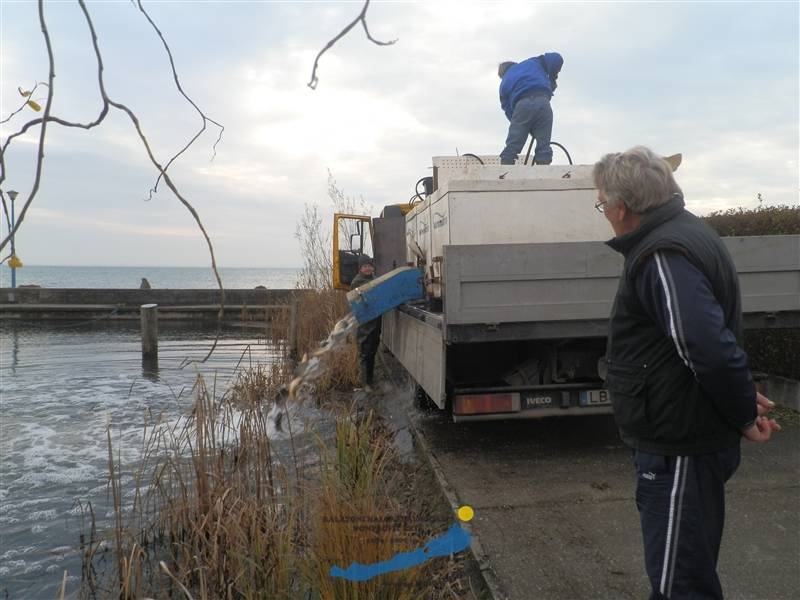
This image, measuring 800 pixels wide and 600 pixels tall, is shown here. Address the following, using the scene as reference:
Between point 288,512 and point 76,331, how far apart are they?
20.0 meters

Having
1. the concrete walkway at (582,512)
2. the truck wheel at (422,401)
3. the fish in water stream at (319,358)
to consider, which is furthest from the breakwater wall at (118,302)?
the concrete walkway at (582,512)

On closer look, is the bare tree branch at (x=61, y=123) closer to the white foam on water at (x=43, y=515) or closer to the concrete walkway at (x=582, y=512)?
the concrete walkway at (x=582, y=512)

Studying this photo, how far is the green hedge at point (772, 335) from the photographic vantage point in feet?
21.0

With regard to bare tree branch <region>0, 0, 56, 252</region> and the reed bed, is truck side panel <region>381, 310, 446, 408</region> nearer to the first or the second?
the reed bed

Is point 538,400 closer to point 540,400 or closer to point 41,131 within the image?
point 540,400

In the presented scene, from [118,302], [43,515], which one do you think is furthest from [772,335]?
[118,302]

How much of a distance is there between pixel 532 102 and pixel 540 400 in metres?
3.44

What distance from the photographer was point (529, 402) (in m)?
5.16

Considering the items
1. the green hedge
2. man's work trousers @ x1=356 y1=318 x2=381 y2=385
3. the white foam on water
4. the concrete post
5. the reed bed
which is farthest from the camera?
the concrete post

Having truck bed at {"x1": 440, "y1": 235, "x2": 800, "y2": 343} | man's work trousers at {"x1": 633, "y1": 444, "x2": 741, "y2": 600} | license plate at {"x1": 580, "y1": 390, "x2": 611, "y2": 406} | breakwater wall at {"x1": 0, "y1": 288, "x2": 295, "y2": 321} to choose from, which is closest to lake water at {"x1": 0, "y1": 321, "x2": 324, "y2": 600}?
man's work trousers at {"x1": 633, "y1": 444, "x2": 741, "y2": 600}

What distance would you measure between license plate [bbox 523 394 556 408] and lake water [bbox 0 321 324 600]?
1.84 meters

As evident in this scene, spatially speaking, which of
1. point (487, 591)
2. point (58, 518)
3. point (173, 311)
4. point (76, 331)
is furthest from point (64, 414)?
point (173, 311)

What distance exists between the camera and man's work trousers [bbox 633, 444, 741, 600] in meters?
2.00

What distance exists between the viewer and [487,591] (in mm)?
3123
